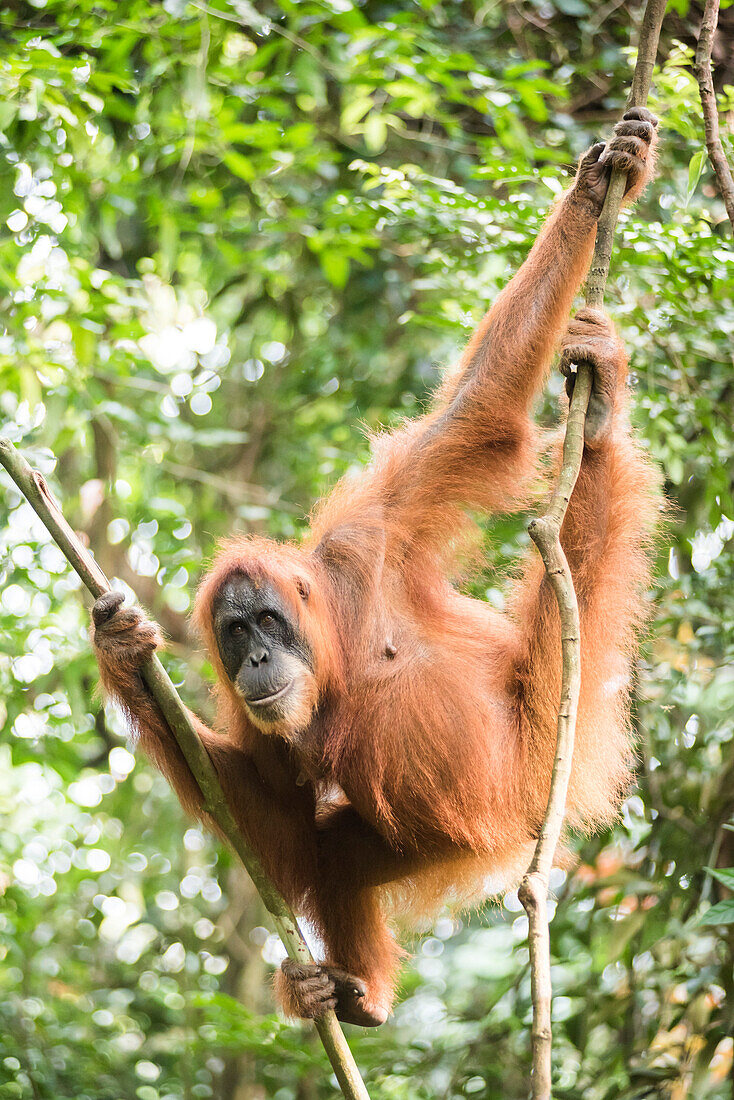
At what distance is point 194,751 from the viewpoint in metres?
2.69

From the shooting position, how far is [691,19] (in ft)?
16.0

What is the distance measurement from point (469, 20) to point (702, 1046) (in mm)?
4751

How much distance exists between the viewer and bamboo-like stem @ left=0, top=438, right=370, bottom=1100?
2326 mm

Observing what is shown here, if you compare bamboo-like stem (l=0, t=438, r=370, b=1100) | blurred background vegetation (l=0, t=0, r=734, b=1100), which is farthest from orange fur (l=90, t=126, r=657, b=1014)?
blurred background vegetation (l=0, t=0, r=734, b=1100)

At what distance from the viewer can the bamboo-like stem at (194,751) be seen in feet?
7.63

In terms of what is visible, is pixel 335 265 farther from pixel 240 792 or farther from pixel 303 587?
pixel 240 792

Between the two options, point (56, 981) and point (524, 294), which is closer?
point (524, 294)

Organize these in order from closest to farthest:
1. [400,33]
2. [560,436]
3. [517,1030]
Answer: [560,436], [400,33], [517,1030]

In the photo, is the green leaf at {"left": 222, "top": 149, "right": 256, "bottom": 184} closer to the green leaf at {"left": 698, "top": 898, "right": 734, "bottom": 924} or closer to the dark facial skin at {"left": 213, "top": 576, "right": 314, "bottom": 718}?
the dark facial skin at {"left": 213, "top": 576, "right": 314, "bottom": 718}

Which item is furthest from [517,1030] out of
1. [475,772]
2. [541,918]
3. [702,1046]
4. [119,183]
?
[119,183]

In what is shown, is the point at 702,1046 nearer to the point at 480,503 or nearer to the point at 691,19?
the point at 480,503

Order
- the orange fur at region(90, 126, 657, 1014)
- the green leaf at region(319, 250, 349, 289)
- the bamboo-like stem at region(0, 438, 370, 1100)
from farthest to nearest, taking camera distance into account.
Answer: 1. the green leaf at region(319, 250, 349, 289)
2. the orange fur at region(90, 126, 657, 1014)
3. the bamboo-like stem at region(0, 438, 370, 1100)

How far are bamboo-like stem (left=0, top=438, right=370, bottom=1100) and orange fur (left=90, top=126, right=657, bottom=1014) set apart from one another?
308mm

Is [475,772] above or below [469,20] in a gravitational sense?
below
